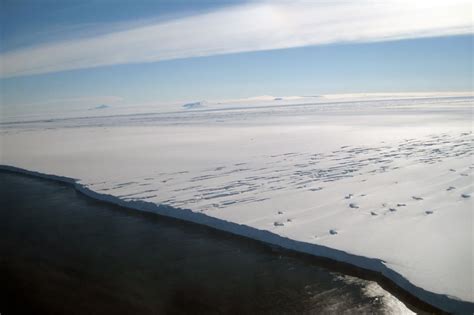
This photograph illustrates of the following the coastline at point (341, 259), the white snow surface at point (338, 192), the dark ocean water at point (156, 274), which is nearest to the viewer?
the coastline at point (341, 259)

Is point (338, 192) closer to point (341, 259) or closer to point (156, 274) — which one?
point (341, 259)

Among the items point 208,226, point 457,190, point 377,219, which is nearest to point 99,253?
point 208,226

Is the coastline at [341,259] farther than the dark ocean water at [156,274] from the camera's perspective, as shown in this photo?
No

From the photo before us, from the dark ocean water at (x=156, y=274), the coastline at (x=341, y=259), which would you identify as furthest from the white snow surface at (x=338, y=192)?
the dark ocean water at (x=156, y=274)

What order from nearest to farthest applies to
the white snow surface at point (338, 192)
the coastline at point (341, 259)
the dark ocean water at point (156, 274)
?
the coastline at point (341, 259) < the dark ocean water at point (156, 274) < the white snow surface at point (338, 192)

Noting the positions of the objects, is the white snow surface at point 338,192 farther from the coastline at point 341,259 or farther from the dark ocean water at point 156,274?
the dark ocean water at point 156,274

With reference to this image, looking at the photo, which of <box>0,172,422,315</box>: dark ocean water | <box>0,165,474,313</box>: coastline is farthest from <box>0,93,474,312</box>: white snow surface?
<box>0,172,422,315</box>: dark ocean water
